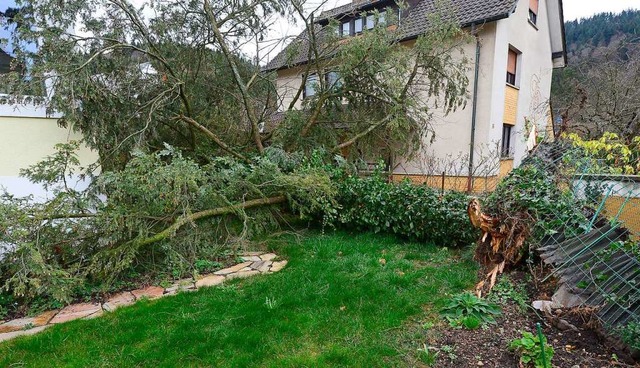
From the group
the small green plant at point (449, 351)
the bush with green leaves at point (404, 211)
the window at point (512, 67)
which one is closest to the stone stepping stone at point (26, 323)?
the small green plant at point (449, 351)

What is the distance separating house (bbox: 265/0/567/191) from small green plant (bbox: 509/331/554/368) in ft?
19.9

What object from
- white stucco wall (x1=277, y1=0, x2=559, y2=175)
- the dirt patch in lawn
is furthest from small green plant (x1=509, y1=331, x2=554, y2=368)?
white stucco wall (x1=277, y1=0, x2=559, y2=175)

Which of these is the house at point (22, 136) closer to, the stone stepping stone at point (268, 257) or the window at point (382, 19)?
the stone stepping stone at point (268, 257)

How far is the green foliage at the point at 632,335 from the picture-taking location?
91.0 inches

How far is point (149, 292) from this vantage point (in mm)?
4207

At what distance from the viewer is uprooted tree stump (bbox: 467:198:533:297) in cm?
398

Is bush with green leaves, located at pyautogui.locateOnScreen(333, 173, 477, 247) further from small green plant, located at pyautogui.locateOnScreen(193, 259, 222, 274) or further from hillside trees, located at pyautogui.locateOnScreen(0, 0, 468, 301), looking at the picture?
small green plant, located at pyautogui.locateOnScreen(193, 259, 222, 274)

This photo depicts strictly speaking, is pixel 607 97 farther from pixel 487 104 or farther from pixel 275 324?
pixel 275 324

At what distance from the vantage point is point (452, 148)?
11383 mm

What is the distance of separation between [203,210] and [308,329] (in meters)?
2.90

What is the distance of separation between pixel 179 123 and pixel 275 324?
5.78 metres

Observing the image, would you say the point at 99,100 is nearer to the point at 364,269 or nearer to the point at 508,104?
the point at 364,269

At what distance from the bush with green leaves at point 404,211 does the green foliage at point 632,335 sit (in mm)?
2863

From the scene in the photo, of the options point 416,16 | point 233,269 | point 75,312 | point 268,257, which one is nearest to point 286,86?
point 268,257
